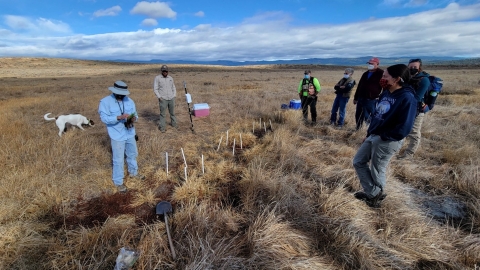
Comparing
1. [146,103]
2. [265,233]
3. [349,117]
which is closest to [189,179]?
[265,233]

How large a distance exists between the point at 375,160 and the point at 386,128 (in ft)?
1.43

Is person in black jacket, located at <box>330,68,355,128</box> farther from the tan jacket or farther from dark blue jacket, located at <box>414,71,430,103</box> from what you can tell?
the tan jacket

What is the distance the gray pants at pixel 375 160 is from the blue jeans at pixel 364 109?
272cm

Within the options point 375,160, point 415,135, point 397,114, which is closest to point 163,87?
point 375,160

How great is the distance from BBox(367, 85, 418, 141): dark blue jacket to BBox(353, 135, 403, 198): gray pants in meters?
0.12

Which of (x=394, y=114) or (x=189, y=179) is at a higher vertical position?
(x=394, y=114)

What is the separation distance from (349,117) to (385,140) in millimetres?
5268

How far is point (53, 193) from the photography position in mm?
3164

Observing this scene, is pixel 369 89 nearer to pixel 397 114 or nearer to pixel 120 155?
pixel 397 114

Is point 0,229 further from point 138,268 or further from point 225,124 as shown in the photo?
point 225,124

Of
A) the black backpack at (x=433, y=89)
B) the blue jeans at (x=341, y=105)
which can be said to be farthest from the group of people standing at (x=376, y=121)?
the blue jeans at (x=341, y=105)

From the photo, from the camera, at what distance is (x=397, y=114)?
2572 millimetres

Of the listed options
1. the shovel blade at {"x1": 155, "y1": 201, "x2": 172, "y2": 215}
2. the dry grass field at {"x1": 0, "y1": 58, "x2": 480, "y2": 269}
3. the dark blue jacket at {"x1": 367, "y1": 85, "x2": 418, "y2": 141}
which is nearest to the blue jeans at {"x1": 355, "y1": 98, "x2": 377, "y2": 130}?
the dry grass field at {"x1": 0, "y1": 58, "x2": 480, "y2": 269}

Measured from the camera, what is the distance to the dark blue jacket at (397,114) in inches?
99.0
